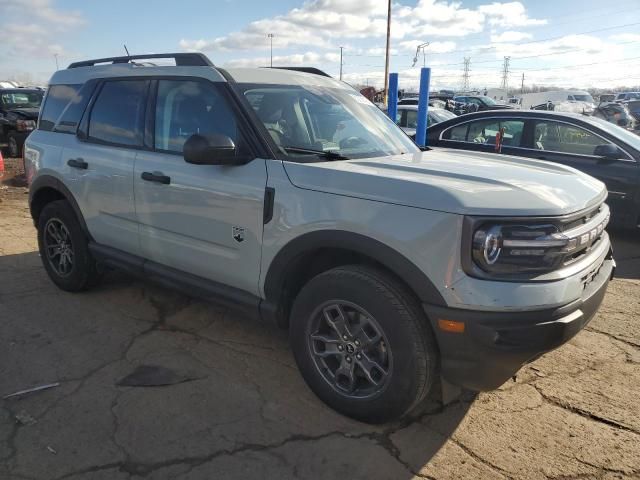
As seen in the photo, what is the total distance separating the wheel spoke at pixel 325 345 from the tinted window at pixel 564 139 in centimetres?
513

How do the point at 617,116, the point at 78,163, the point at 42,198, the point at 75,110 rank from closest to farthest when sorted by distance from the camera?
the point at 78,163 < the point at 75,110 < the point at 42,198 < the point at 617,116

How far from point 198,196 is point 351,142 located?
103cm

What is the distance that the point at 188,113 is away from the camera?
353 cm

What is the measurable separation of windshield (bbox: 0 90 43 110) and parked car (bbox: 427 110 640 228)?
1186cm

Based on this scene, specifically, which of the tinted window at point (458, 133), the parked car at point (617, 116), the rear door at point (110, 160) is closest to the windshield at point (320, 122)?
the rear door at point (110, 160)

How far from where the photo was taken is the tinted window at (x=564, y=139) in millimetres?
6559

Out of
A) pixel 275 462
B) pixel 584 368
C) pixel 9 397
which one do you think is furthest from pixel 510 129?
pixel 9 397

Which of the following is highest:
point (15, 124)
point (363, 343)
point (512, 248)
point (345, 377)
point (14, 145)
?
point (15, 124)

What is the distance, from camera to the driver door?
122 inches

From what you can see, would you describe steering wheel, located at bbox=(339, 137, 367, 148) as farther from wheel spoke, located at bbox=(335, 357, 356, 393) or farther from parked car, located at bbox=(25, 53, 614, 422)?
wheel spoke, located at bbox=(335, 357, 356, 393)

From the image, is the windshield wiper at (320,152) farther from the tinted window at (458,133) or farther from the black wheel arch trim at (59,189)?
the tinted window at (458,133)

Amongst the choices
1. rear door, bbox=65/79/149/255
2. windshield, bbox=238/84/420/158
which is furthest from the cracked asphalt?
windshield, bbox=238/84/420/158

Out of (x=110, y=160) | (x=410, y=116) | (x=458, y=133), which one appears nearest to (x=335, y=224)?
(x=110, y=160)

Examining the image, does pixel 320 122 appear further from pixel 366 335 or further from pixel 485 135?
pixel 485 135
